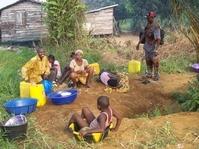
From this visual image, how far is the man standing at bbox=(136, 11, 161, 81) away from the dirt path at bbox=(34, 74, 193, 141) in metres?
0.33

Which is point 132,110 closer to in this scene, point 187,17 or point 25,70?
point 187,17

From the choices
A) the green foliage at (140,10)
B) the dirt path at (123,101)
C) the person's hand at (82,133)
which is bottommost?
the dirt path at (123,101)

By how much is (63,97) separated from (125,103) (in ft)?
4.22

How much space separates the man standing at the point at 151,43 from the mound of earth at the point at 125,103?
0.32m

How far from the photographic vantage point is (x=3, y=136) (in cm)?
578

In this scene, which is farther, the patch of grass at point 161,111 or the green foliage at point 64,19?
the green foliage at point 64,19

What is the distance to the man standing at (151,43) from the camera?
902 cm

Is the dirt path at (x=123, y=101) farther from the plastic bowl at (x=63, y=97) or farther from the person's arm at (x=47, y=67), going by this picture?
the person's arm at (x=47, y=67)

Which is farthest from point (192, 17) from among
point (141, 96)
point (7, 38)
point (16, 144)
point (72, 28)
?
point (7, 38)

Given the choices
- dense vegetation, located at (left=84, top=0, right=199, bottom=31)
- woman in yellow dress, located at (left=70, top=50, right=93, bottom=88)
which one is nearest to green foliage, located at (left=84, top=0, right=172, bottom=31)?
dense vegetation, located at (left=84, top=0, right=199, bottom=31)

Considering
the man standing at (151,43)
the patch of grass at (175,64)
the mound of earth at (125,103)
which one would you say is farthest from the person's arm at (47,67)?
the patch of grass at (175,64)

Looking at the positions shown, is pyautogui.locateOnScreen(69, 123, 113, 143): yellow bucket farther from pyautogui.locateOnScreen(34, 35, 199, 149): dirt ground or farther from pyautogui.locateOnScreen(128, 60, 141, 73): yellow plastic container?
pyautogui.locateOnScreen(128, 60, 141, 73): yellow plastic container

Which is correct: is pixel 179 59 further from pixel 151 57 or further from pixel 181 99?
pixel 181 99

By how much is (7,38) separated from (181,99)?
43.0 ft
